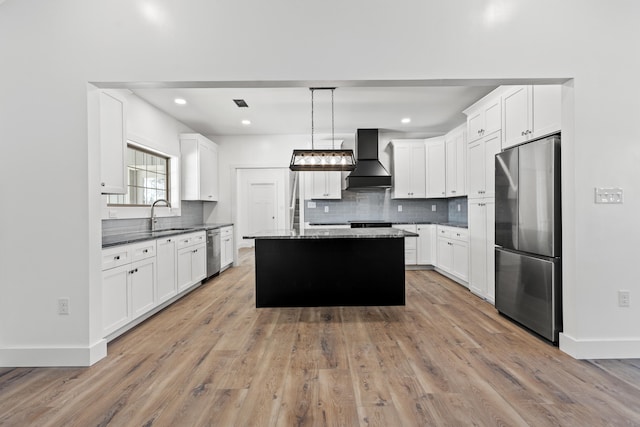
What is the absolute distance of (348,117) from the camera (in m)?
5.25

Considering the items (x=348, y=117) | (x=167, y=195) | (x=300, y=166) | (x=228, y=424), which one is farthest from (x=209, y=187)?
(x=228, y=424)

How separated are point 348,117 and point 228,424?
4.56 metres

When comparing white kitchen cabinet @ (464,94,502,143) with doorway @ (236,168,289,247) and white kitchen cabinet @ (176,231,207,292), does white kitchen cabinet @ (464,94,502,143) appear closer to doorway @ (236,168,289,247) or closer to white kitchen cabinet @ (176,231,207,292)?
white kitchen cabinet @ (176,231,207,292)

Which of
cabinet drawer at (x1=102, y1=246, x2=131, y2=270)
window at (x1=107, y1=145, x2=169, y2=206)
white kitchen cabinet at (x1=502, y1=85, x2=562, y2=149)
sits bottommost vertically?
cabinet drawer at (x1=102, y1=246, x2=131, y2=270)

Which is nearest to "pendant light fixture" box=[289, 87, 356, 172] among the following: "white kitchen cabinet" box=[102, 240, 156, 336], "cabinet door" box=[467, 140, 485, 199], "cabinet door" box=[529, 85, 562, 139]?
"cabinet door" box=[467, 140, 485, 199]

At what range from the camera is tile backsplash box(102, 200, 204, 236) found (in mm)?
3707

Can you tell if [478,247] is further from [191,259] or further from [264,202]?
[264,202]

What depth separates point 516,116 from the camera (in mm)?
3141

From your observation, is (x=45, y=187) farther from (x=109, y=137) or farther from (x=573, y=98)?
(x=573, y=98)

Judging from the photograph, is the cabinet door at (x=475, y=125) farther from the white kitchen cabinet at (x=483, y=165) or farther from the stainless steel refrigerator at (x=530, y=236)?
the stainless steel refrigerator at (x=530, y=236)

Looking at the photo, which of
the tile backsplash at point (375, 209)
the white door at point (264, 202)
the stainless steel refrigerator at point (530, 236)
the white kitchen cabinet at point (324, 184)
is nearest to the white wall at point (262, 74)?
the stainless steel refrigerator at point (530, 236)

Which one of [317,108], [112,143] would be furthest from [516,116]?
[112,143]

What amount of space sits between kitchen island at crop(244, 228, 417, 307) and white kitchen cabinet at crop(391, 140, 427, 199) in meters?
2.66

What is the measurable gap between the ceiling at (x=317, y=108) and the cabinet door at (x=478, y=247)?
1460 mm
